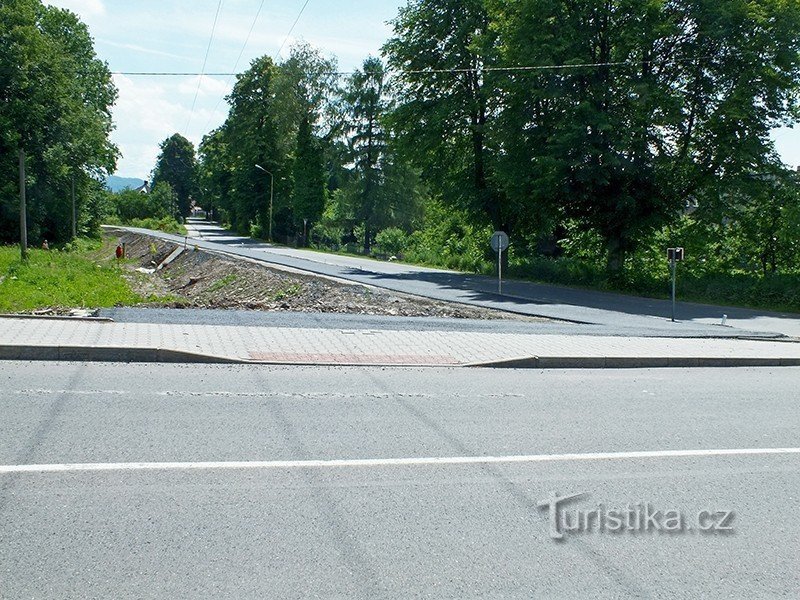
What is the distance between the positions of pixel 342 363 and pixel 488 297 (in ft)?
49.0

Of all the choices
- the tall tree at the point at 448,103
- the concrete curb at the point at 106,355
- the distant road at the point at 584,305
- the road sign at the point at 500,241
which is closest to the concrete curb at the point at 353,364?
the concrete curb at the point at 106,355

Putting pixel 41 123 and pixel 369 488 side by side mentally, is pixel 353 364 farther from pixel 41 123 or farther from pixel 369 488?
pixel 41 123

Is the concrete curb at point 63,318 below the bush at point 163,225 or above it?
below

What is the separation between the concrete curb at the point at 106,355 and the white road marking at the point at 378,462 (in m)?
4.44

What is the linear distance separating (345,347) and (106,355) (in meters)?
3.40

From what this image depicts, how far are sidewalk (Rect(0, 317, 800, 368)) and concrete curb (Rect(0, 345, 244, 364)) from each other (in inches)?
0.5

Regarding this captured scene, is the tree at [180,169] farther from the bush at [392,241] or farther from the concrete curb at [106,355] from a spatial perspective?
the concrete curb at [106,355]

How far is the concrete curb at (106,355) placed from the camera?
9.34 m

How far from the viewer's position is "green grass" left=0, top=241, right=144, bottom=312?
16803 mm

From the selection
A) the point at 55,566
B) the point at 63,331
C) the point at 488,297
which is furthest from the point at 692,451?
the point at 488,297

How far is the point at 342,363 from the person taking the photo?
1005cm

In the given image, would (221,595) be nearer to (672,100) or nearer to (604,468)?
(604,468)

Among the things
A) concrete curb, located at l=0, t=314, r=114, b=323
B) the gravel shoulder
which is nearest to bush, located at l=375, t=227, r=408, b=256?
the gravel shoulder

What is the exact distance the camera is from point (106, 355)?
9.57 meters
